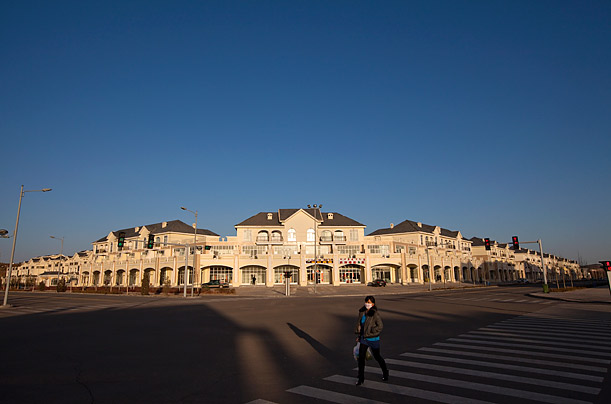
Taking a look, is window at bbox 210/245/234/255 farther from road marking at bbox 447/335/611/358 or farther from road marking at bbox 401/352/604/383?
road marking at bbox 401/352/604/383

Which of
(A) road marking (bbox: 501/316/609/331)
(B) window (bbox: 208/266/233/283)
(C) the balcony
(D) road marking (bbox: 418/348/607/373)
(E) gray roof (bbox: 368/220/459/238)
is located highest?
(E) gray roof (bbox: 368/220/459/238)

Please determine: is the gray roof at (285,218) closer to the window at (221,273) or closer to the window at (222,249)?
the window at (222,249)

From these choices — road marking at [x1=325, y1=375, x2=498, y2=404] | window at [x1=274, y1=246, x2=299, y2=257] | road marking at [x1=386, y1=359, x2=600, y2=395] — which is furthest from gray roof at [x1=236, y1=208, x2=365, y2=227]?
road marking at [x1=325, y1=375, x2=498, y2=404]

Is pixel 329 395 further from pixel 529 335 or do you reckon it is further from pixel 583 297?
pixel 583 297

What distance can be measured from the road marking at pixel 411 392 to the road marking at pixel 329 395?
2.30 feet

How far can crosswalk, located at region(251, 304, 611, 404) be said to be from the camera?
242 inches

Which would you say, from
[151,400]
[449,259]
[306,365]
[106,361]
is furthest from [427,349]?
[449,259]

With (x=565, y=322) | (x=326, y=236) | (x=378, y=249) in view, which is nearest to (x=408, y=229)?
(x=378, y=249)

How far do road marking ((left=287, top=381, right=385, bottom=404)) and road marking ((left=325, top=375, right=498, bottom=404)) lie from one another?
27.6 inches

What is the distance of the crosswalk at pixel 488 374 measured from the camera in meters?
6.15

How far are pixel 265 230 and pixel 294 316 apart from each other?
47.1 metres

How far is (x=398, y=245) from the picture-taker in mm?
66250

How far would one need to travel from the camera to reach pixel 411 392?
642 cm

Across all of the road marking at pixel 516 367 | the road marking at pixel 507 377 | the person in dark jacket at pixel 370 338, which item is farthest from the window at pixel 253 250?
the person in dark jacket at pixel 370 338
